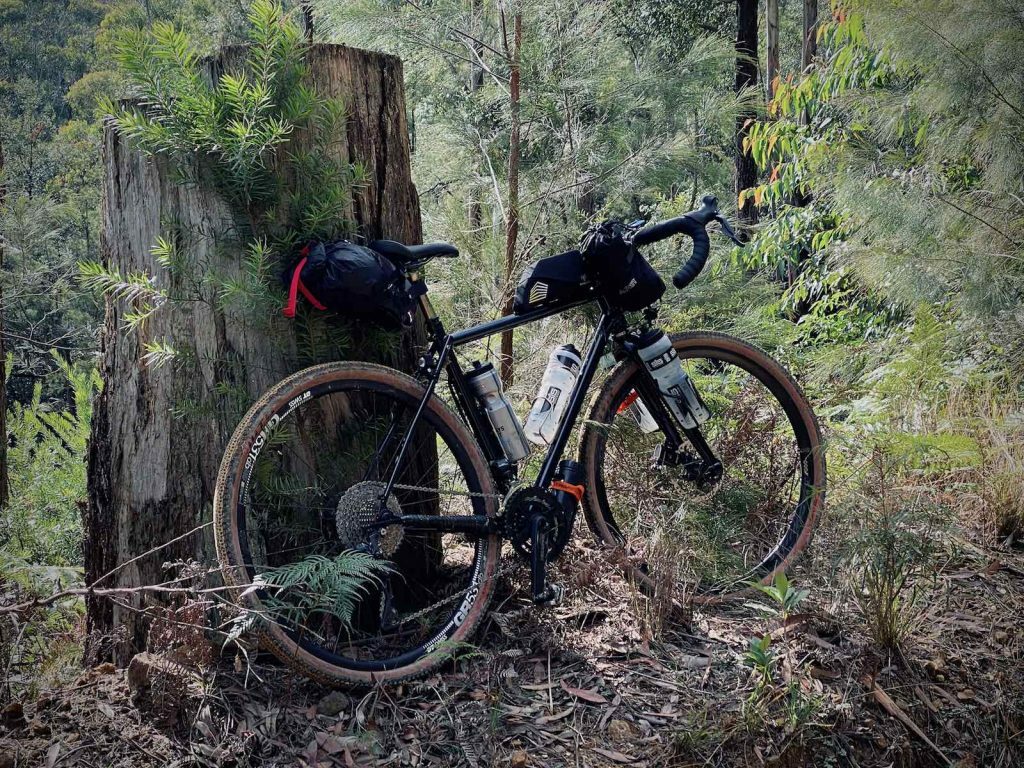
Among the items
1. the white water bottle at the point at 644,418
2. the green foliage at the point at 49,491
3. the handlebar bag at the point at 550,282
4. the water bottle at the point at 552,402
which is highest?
the handlebar bag at the point at 550,282

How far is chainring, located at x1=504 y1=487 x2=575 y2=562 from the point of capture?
2826 millimetres

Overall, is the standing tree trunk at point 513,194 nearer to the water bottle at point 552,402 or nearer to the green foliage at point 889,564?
the water bottle at point 552,402

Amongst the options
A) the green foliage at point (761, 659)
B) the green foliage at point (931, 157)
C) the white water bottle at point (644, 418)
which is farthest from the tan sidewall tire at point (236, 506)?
the green foliage at point (931, 157)

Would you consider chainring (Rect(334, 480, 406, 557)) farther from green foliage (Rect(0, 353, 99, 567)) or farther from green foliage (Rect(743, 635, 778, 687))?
green foliage (Rect(0, 353, 99, 567))

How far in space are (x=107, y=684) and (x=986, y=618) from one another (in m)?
2.94

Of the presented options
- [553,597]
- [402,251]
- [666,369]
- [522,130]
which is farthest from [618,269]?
[522,130]

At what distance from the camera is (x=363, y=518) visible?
263 centimetres

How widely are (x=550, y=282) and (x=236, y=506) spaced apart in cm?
127

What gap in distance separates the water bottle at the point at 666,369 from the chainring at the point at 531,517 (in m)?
0.60

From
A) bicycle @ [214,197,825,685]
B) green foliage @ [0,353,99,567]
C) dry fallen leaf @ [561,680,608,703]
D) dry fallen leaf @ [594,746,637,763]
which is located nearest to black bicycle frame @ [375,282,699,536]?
bicycle @ [214,197,825,685]

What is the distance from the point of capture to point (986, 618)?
2932 mm

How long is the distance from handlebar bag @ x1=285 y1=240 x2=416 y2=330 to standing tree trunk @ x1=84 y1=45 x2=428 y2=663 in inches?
7.3

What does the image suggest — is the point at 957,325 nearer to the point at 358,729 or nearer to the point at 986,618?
the point at 986,618

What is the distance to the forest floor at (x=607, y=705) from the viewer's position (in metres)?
2.23
